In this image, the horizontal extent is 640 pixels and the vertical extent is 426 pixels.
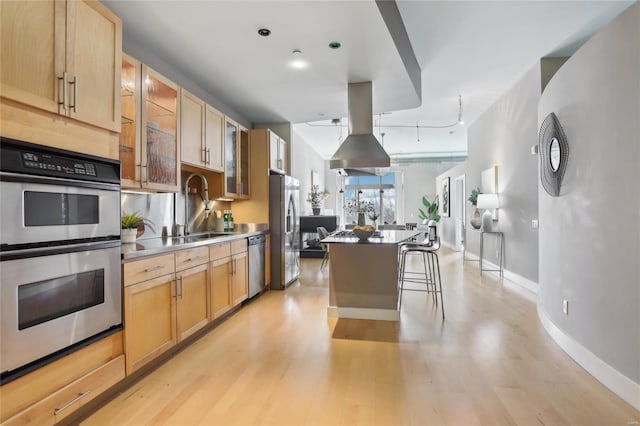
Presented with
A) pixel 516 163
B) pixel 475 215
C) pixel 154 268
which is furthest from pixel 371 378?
pixel 475 215

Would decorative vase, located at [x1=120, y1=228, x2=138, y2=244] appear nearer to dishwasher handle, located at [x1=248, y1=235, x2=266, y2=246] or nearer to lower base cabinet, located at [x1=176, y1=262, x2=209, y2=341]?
lower base cabinet, located at [x1=176, y1=262, x2=209, y2=341]

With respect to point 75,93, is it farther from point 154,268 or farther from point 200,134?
point 200,134

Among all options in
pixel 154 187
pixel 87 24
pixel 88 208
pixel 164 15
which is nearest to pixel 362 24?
pixel 164 15

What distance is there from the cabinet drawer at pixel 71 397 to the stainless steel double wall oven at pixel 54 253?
0.62ft

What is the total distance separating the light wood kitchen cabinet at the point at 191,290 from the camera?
2.67 meters

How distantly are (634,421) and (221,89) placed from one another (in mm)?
4659

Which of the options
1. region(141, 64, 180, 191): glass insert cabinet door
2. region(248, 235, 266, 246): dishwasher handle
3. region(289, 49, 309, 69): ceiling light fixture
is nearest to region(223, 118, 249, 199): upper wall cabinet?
region(248, 235, 266, 246): dishwasher handle

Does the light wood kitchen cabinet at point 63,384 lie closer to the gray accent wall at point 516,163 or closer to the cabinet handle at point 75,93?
the cabinet handle at point 75,93

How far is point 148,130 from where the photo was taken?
2857mm

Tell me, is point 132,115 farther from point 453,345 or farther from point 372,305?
point 453,345

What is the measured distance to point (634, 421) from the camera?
1825mm

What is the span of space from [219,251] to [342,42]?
7.49ft

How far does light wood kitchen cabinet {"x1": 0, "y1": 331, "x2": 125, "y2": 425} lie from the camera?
4.83 ft

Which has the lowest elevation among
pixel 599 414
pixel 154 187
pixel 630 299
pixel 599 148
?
pixel 599 414
